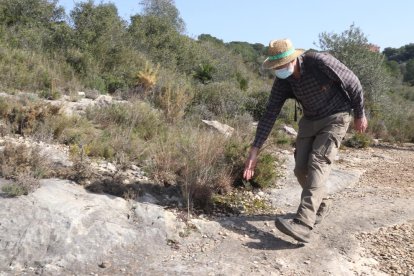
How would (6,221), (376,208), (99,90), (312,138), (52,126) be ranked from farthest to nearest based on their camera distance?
1. (99,90)
2. (52,126)
3. (376,208)
4. (312,138)
5. (6,221)

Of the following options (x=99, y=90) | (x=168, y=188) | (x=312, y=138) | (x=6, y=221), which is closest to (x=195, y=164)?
(x=168, y=188)

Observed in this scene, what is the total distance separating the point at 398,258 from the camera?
150 inches

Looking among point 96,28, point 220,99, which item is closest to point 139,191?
point 220,99

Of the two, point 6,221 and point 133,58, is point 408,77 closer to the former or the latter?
point 133,58

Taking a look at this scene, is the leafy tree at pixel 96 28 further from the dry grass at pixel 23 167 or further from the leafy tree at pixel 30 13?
the dry grass at pixel 23 167

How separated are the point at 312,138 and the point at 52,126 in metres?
2.99

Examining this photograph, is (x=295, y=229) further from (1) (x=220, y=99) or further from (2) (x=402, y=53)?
(2) (x=402, y=53)

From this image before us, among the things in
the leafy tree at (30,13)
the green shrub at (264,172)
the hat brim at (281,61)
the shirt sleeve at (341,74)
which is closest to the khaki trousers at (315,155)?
the shirt sleeve at (341,74)

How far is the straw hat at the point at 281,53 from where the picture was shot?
146 inches

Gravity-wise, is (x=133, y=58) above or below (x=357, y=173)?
above

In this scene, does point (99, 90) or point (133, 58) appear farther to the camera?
point (133, 58)

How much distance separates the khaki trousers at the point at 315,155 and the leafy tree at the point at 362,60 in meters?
9.07

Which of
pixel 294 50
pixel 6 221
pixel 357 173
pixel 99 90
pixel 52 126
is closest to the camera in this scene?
pixel 6 221

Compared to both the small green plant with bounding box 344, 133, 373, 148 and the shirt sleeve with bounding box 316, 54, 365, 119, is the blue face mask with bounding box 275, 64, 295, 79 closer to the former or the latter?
the shirt sleeve with bounding box 316, 54, 365, 119
